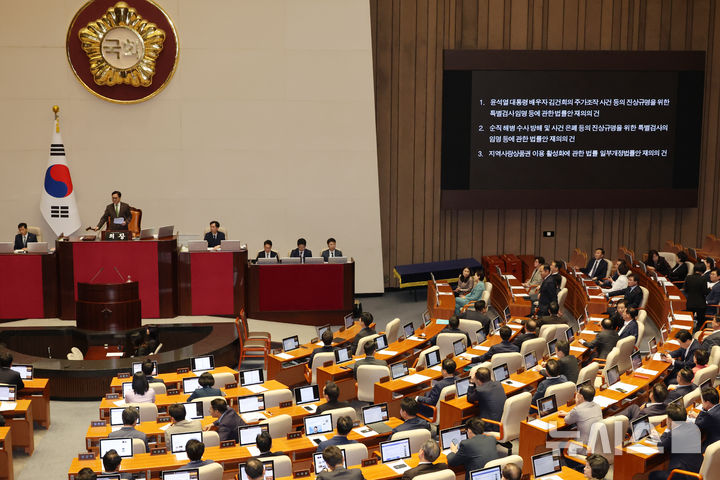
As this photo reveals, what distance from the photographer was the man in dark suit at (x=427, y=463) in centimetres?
631

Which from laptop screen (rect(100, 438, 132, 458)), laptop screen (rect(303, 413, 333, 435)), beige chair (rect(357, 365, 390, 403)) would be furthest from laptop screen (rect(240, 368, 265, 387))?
laptop screen (rect(100, 438, 132, 458))

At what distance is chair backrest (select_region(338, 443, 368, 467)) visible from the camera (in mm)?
6762

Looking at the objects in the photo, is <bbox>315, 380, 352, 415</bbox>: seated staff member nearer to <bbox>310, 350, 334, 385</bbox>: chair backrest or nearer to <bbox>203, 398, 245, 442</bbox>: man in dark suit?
<bbox>203, 398, 245, 442</bbox>: man in dark suit

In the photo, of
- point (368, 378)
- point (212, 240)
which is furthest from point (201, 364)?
point (212, 240)

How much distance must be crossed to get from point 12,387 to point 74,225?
666cm

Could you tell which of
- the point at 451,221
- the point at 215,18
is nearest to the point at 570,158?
the point at 451,221

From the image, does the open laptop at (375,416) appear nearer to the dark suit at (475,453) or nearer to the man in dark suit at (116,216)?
the dark suit at (475,453)

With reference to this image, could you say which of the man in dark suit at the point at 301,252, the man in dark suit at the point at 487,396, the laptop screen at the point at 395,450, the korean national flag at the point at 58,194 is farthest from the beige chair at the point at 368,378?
the korean national flag at the point at 58,194

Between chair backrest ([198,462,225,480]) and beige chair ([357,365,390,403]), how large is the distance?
10.1 ft

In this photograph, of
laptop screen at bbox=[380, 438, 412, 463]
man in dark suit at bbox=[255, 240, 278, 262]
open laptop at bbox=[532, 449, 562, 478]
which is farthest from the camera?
man in dark suit at bbox=[255, 240, 278, 262]

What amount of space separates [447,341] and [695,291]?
4681 mm

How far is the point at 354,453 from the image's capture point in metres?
6.79

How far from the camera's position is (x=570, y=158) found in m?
A: 16.5

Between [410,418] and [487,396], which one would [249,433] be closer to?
[410,418]
